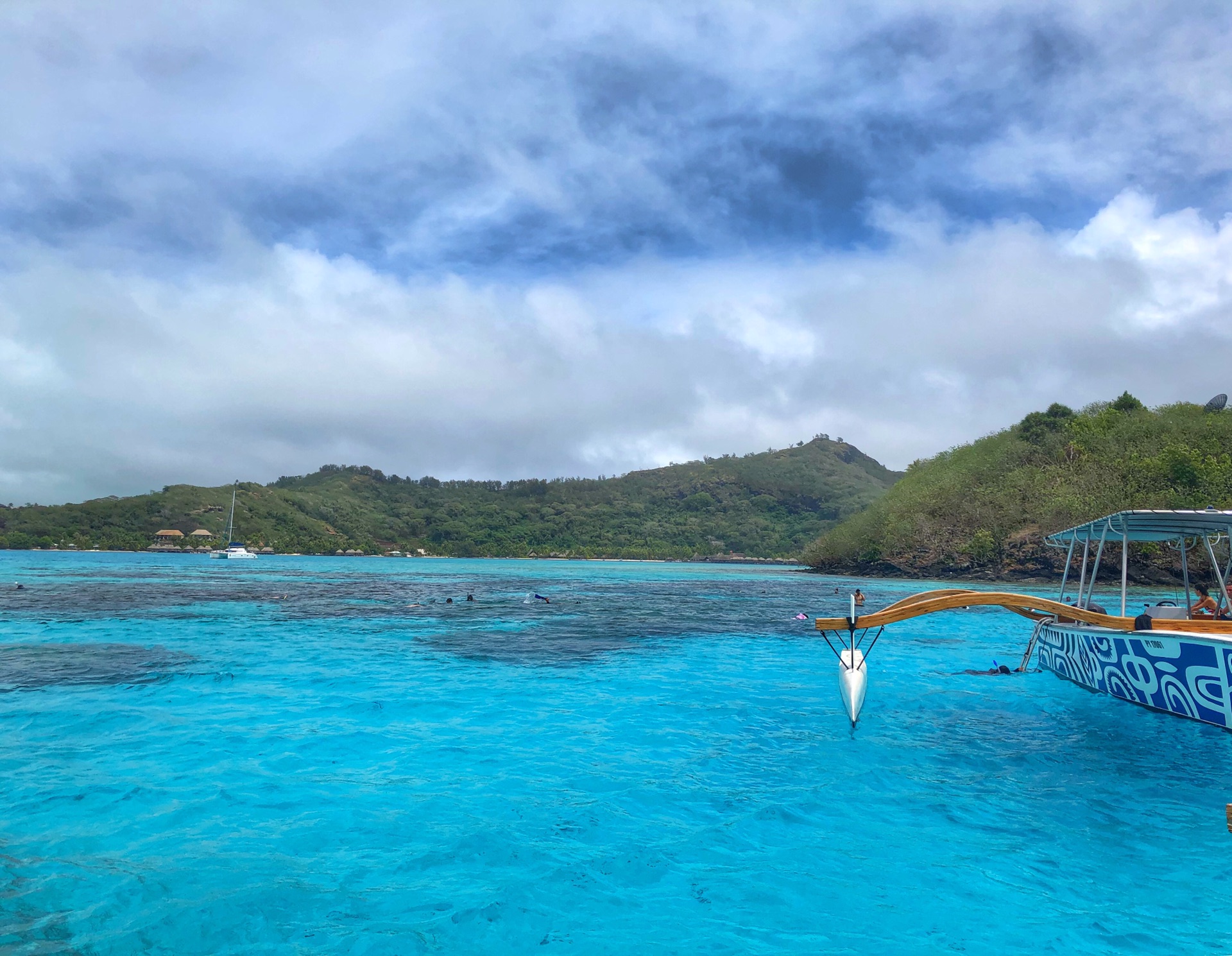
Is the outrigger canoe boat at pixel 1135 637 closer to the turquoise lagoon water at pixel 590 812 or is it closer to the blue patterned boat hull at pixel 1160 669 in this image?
the blue patterned boat hull at pixel 1160 669

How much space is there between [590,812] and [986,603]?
5.98 m

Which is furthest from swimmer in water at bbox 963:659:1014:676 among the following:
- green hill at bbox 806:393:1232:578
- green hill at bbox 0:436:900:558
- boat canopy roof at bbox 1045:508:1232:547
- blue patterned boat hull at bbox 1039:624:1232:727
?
green hill at bbox 0:436:900:558

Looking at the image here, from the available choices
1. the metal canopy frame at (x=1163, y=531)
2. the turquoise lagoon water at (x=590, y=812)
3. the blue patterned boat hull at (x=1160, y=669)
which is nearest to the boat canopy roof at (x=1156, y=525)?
the metal canopy frame at (x=1163, y=531)

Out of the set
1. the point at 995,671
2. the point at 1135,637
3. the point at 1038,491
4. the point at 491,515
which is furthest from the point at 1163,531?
the point at 491,515

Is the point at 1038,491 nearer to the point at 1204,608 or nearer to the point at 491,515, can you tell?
the point at 1204,608

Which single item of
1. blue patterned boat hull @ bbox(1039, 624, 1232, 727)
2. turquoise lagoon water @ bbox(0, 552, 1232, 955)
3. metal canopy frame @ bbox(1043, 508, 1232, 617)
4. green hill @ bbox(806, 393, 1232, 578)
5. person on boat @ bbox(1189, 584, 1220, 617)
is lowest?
turquoise lagoon water @ bbox(0, 552, 1232, 955)

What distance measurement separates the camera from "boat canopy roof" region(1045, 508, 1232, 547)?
10125 millimetres

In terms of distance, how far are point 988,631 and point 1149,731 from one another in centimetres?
1570

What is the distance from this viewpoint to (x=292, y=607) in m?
29.0

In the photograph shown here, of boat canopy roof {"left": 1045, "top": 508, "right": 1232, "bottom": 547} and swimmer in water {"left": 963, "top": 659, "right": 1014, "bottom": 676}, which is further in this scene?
swimmer in water {"left": 963, "top": 659, "right": 1014, "bottom": 676}

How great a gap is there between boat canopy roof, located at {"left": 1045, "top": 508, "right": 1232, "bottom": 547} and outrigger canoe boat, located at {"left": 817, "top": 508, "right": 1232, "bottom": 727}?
0.08 ft

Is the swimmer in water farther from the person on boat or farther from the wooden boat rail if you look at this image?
the wooden boat rail

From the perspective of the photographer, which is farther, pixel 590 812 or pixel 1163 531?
pixel 1163 531

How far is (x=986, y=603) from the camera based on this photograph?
9.30 metres
